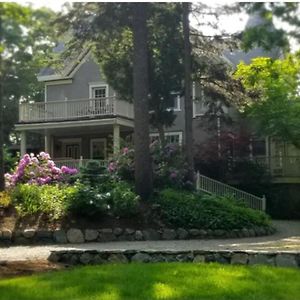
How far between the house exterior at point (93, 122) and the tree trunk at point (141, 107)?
16.4 feet

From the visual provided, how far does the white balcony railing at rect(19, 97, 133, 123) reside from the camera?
23125 mm

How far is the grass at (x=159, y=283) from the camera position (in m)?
5.80

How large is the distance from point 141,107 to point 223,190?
6469 millimetres

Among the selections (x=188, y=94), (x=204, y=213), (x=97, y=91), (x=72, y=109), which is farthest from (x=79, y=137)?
(x=204, y=213)

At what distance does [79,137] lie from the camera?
26.9 meters

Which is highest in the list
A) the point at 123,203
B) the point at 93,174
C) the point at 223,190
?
the point at 93,174

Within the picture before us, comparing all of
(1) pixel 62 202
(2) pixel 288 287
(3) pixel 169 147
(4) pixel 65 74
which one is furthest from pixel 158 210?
(4) pixel 65 74

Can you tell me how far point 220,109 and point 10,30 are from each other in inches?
630

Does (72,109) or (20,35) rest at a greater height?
(72,109)

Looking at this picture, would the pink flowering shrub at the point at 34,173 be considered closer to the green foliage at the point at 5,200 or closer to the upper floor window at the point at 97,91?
the green foliage at the point at 5,200

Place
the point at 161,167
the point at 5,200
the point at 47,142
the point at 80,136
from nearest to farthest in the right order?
the point at 5,200
the point at 161,167
the point at 47,142
the point at 80,136

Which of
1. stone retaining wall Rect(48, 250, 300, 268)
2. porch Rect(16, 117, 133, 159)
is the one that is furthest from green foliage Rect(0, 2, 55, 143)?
porch Rect(16, 117, 133, 159)

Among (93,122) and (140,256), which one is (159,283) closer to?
(140,256)

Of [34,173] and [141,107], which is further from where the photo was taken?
[34,173]
